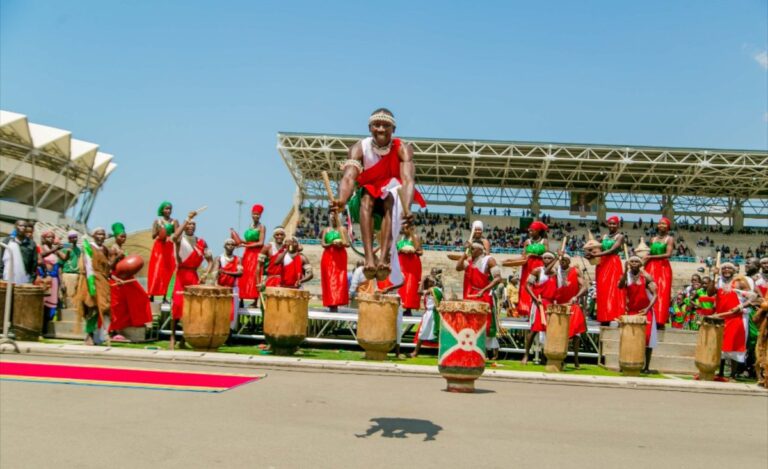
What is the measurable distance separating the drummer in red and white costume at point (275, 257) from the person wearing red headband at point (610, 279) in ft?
18.3

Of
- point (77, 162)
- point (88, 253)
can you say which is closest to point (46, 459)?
point (88, 253)

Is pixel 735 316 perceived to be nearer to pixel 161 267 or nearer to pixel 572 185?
pixel 161 267

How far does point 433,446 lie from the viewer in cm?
548

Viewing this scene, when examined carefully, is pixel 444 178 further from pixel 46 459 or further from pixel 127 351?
pixel 46 459

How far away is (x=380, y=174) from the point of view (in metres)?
5.21

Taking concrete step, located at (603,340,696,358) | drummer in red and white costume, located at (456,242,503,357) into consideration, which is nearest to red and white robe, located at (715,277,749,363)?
concrete step, located at (603,340,696,358)

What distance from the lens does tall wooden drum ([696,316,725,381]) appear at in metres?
10.2

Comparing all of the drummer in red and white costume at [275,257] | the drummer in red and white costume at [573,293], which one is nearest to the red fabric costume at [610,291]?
the drummer in red and white costume at [573,293]

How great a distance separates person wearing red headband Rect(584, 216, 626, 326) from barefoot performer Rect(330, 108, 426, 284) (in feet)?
25.7

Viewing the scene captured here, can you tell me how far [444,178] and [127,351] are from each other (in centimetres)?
4165

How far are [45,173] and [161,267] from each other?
58395mm

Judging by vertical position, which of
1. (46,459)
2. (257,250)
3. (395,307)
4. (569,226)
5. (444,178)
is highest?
(444,178)

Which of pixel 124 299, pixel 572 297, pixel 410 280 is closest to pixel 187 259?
pixel 124 299

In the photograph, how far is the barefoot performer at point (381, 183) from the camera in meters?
5.11
